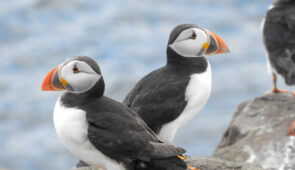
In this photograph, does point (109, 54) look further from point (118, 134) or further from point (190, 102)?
point (118, 134)

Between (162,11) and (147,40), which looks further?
(162,11)

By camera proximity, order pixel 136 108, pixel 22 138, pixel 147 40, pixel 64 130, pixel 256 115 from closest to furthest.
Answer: pixel 64 130
pixel 136 108
pixel 256 115
pixel 22 138
pixel 147 40

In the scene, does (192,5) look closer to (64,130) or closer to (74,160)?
(74,160)

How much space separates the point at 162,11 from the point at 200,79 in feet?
38.1

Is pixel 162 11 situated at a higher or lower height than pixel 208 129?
higher

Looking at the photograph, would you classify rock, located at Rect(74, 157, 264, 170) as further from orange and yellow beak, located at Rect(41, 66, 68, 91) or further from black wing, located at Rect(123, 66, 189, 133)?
orange and yellow beak, located at Rect(41, 66, 68, 91)

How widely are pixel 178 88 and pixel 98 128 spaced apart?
1353 millimetres

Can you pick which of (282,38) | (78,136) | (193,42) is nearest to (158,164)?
(78,136)

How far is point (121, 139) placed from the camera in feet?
14.2

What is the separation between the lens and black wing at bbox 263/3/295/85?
24.9 feet

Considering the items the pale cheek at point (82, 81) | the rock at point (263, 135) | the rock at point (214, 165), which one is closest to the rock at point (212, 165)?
the rock at point (214, 165)

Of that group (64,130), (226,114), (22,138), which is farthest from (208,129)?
(64,130)

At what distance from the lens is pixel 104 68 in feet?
47.5

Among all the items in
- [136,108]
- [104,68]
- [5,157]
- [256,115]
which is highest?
[136,108]
